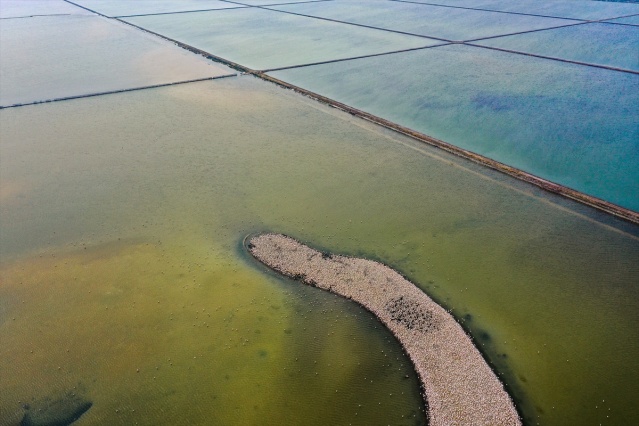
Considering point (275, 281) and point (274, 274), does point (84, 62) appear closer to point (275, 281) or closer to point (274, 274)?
point (274, 274)

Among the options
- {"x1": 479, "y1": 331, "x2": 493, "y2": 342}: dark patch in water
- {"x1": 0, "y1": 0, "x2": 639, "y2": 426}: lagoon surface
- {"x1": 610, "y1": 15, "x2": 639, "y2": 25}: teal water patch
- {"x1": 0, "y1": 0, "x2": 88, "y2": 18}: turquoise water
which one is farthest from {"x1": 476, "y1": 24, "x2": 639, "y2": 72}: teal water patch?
{"x1": 0, "y1": 0, "x2": 88, "y2": 18}: turquoise water

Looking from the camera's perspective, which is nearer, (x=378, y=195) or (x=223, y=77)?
(x=378, y=195)

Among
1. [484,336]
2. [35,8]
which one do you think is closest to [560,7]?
[484,336]

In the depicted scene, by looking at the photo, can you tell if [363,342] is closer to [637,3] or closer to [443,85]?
[443,85]

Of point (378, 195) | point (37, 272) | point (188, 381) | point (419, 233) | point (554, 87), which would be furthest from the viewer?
point (554, 87)

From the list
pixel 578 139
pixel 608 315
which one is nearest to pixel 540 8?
pixel 578 139

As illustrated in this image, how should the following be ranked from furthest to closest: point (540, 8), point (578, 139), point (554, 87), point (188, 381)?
1. point (540, 8)
2. point (554, 87)
3. point (578, 139)
4. point (188, 381)

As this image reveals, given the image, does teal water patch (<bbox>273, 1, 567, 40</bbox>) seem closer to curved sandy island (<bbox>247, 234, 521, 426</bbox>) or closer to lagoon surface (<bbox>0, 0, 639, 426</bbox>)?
lagoon surface (<bbox>0, 0, 639, 426</bbox>)

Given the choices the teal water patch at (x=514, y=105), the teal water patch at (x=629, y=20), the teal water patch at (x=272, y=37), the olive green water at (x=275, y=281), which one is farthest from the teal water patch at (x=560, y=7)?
the olive green water at (x=275, y=281)
